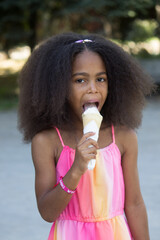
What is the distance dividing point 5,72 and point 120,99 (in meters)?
15.0

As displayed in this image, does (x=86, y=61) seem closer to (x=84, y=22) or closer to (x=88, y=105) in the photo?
(x=88, y=105)

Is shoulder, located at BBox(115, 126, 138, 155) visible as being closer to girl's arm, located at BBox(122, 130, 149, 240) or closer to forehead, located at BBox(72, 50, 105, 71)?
girl's arm, located at BBox(122, 130, 149, 240)

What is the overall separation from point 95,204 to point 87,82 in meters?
Answer: 0.58

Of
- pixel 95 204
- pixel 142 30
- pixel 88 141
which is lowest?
pixel 95 204

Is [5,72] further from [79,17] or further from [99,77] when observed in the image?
[99,77]

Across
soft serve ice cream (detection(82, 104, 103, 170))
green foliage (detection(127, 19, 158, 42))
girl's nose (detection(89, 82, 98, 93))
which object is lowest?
soft serve ice cream (detection(82, 104, 103, 170))

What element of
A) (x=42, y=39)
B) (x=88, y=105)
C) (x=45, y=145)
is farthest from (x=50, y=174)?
(x=42, y=39)

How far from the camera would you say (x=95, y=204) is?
1.99m

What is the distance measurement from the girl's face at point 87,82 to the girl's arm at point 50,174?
23cm

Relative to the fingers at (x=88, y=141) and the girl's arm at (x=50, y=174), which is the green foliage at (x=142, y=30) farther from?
the fingers at (x=88, y=141)

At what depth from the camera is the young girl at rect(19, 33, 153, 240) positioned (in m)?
1.96

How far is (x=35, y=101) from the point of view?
2.02m

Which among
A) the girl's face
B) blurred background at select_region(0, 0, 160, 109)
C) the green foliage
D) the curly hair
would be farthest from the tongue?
the green foliage

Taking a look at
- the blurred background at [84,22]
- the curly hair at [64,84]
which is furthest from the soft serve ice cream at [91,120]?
the blurred background at [84,22]
